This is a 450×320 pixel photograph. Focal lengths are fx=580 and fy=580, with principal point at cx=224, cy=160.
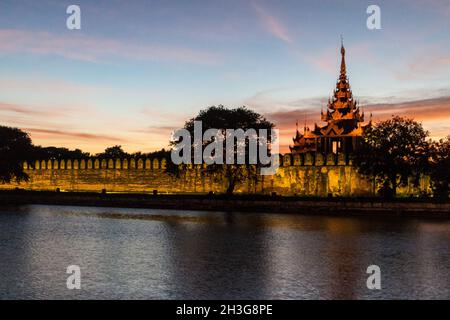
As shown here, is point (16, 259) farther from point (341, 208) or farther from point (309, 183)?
point (309, 183)

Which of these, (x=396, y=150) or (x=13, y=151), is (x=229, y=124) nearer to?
(x=396, y=150)

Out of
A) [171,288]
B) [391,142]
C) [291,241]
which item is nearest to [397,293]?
[171,288]

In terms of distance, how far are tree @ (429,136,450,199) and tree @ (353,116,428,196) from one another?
683 mm

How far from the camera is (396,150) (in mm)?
42531

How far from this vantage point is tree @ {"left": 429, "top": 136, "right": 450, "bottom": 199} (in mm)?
40531

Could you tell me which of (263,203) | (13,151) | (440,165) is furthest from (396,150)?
(13,151)

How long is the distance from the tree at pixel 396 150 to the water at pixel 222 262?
19.2 m

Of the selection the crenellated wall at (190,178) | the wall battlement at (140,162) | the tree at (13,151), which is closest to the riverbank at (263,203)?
the tree at (13,151)

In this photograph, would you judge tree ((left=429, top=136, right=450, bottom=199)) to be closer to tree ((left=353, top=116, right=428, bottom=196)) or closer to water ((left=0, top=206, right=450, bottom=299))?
tree ((left=353, top=116, right=428, bottom=196))

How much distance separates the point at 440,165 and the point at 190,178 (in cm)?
2687

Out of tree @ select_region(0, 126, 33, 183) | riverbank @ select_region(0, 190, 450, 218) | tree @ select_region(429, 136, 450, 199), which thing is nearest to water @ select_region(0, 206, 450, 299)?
riverbank @ select_region(0, 190, 450, 218)

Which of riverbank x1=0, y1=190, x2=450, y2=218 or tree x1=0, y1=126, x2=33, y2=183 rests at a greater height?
tree x1=0, y1=126, x2=33, y2=183

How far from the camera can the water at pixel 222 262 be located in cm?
1085
